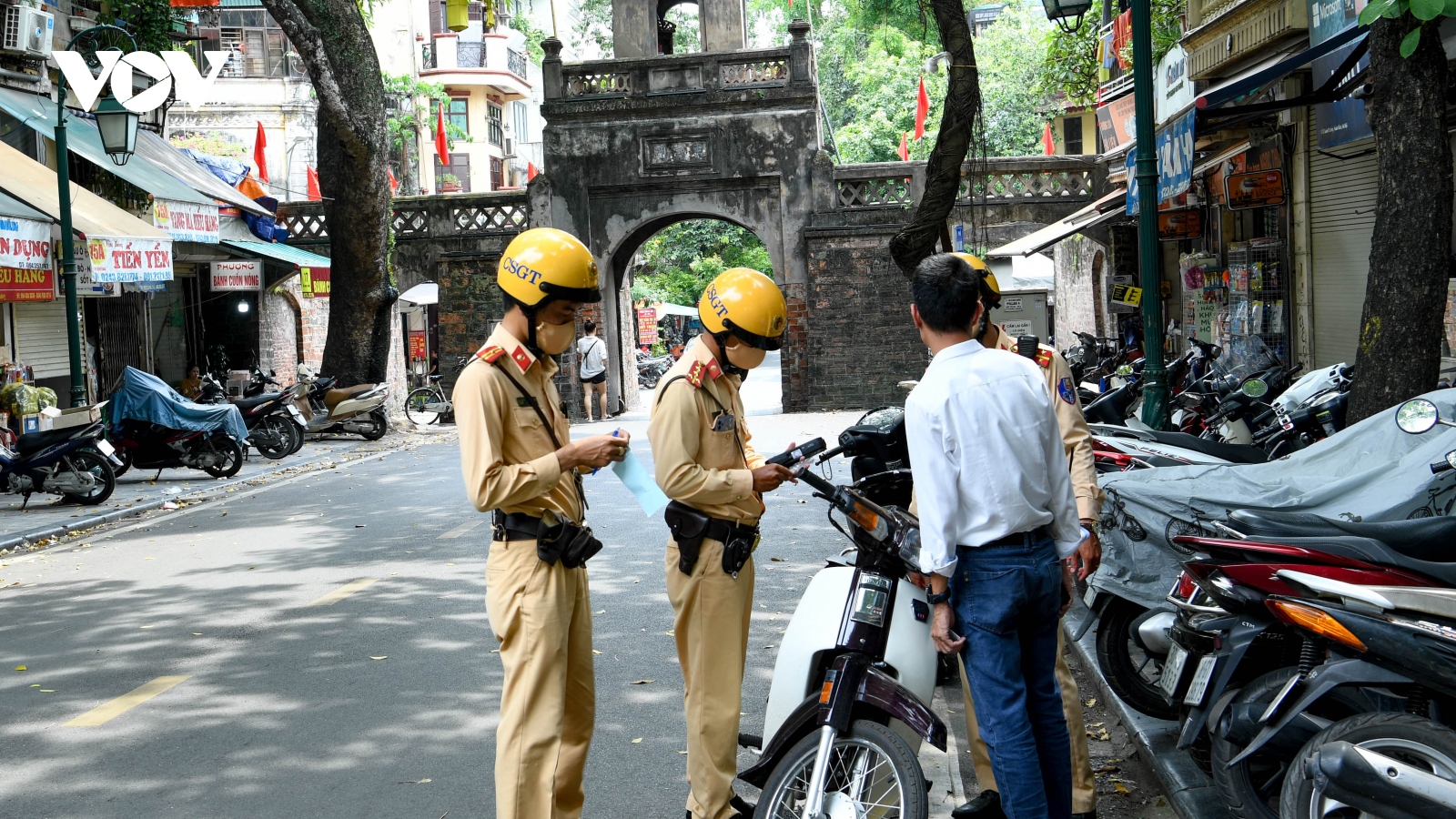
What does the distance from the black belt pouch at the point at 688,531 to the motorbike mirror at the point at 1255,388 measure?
6111 mm

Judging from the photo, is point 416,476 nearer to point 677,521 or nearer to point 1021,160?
point 677,521

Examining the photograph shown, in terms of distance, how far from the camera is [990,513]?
3348 millimetres

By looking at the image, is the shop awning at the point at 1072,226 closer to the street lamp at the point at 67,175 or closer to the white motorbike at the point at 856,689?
the street lamp at the point at 67,175

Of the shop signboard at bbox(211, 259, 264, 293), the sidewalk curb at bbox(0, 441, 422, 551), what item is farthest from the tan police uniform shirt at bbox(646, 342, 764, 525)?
the shop signboard at bbox(211, 259, 264, 293)

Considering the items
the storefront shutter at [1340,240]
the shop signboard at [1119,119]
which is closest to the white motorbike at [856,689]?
the storefront shutter at [1340,240]

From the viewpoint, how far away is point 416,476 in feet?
48.2

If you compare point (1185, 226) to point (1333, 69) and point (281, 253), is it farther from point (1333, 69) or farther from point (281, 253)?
point (281, 253)

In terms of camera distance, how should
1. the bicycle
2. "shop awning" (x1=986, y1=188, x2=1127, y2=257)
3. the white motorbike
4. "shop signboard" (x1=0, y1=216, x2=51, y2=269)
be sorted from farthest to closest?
the bicycle < "shop awning" (x1=986, y1=188, x2=1127, y2=257) < "shop signboard" (x1=0, y1=216, x2=51, y2=269) < the white motorbike

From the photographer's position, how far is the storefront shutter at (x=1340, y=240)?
10.5m

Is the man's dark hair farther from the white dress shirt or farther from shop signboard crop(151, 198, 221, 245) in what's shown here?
shop signboard crop(151, 198, 221, 245)

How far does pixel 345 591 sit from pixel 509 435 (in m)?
4.97

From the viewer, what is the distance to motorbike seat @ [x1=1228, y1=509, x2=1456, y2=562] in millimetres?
3979

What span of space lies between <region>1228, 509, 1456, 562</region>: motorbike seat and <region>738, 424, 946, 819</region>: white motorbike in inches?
46.2

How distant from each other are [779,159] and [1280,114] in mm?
12881
